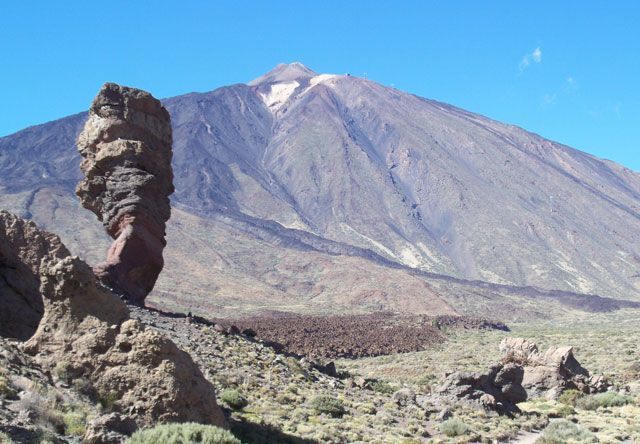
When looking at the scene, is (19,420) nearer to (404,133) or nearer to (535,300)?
(535,300)

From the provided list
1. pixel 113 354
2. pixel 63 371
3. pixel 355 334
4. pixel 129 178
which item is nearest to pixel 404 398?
pixel 129 178

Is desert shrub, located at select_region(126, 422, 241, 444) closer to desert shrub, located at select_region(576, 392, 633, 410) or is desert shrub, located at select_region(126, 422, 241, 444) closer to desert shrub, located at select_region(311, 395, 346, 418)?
desert shrub, located at select_region(311, 395, 346, 418)

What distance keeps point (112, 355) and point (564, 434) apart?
38.8 feet

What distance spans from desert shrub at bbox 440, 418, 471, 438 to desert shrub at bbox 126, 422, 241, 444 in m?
8.79

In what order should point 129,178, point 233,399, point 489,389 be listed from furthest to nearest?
point 129,178 → point 489,389 → point 233,399

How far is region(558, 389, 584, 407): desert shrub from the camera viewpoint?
2300 cm

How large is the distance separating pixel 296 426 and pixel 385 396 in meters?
7.05

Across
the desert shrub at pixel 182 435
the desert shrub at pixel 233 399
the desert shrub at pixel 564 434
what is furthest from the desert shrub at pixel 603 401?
the desert shrub at pixel 182 435

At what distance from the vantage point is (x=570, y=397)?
76.4 ft

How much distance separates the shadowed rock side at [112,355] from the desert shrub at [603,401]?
15.6 meters

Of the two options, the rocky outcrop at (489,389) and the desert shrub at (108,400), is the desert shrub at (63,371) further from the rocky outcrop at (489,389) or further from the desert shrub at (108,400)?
the rocky outcrop at (489,389)

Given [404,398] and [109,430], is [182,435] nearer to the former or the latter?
[109,430]

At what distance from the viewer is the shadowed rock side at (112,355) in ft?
33.8

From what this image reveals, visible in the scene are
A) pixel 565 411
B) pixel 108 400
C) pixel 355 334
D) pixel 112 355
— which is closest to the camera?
pixel 108 400
